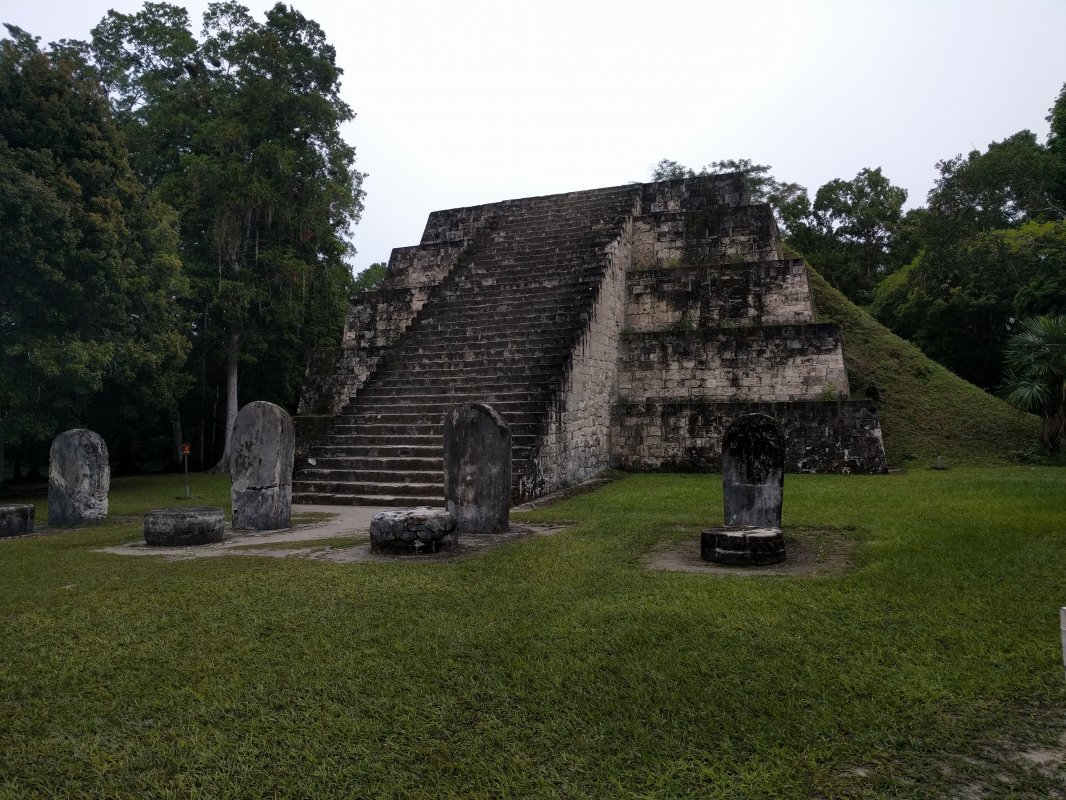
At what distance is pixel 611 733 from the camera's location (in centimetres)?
267

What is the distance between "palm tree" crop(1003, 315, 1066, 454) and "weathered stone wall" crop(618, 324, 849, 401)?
322cm

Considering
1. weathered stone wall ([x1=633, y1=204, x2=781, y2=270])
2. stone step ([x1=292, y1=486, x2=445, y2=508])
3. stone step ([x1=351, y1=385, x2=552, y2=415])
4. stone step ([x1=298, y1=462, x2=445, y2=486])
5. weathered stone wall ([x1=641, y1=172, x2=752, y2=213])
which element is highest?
weathered stone wall ([x1=641, y1=172, x2=752, y2=213])

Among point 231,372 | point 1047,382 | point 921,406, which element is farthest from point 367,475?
point 1047,382

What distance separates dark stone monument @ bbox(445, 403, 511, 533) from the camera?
7055 millimetres

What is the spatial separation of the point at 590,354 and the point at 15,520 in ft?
26.6

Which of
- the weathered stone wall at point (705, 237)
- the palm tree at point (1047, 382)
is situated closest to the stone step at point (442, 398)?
the weathered stone wall at point (705, 237)

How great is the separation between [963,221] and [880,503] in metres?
14.5

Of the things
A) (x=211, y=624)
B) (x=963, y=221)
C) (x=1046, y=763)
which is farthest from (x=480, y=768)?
(x=963, y=221)

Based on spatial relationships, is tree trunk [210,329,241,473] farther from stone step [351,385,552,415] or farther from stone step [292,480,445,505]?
stone step [292,480,445,505]

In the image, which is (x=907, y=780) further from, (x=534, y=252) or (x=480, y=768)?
(x=534, y=252)

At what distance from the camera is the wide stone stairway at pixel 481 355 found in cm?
996

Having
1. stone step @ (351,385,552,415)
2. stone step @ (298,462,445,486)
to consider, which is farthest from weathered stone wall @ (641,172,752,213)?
stone step @ (298,462,445,486)

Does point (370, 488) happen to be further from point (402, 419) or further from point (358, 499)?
point (402, 419)

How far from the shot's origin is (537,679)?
10.3ft
